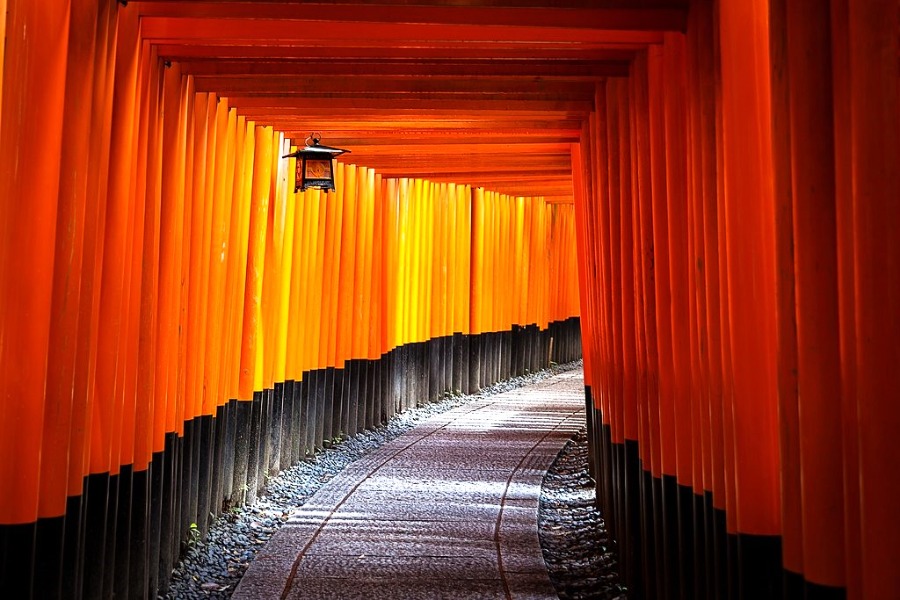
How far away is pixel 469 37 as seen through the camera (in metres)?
5.50

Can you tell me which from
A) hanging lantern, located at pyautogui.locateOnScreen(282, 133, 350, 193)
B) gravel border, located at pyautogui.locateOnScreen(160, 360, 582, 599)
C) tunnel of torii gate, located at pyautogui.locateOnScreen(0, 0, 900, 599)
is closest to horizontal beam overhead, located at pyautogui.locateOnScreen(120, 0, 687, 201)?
tunnel of torii gate, located at pyautogui.locateOnScreen(0, 0, 900, 599)

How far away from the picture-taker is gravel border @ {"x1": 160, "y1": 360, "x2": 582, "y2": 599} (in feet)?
21.2

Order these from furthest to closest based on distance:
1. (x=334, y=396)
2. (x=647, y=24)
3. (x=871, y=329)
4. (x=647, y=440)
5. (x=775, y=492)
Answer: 1. (x=334, y=396)
2. (x=647, y=440)
3. (x=647, y=24)
4. (x=775, y=492)
5. (x=871, y=329)

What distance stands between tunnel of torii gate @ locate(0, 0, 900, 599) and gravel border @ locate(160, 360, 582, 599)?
0.20 meters

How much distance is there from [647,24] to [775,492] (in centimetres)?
254

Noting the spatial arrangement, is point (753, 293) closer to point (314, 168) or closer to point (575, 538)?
point (575, 538)

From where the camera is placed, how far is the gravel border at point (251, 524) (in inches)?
254

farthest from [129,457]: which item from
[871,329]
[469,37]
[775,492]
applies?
[871,329]

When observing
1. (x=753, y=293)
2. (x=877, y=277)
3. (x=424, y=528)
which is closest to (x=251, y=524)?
(x=424, y=528)

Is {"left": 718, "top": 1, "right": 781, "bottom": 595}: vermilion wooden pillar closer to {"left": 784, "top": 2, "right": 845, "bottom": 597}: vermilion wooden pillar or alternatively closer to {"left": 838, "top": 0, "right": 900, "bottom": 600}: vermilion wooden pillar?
{"left": 784, "top": 2, "right": 845, "bottom": 597}: vermilion wooden pillar

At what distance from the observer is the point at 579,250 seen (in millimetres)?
9922

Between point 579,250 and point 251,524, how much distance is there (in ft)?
14.3

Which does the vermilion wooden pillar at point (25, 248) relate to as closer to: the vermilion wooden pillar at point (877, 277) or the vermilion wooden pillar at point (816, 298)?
the vermilion wooden pillar at point (816, 298)

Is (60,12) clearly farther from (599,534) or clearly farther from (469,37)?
(599,534)
